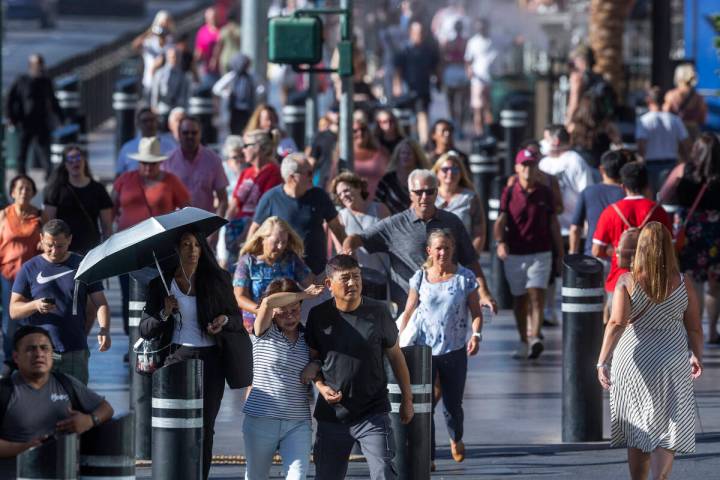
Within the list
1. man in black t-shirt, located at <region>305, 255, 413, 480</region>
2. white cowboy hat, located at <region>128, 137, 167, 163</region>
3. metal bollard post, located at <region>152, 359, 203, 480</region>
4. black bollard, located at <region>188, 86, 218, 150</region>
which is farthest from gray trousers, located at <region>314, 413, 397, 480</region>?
black bollard, located at <region>188, 86, 218, 150</region>

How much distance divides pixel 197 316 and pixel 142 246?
0.43 metres

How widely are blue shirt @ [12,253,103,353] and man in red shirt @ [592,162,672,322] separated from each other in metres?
3.49

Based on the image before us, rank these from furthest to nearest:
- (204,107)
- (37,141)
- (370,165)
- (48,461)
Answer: (204,107)
(37,141)
(370,165)
(48,461)

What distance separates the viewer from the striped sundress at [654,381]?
1033cm

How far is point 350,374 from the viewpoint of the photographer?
9.61 metres

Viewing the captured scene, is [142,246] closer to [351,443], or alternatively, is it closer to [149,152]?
[351,443]

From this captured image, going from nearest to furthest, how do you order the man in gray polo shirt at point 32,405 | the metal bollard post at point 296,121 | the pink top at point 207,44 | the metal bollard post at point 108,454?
the metal bollard post at point 108,454 < the man in gray polo shirt at point 32,405 < the metal bollard post at point 296,121 < the pink top at point 207,44

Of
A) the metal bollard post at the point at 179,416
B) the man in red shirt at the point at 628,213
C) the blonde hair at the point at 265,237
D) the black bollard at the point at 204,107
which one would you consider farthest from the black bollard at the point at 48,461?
the black bollard at the point at 204,107

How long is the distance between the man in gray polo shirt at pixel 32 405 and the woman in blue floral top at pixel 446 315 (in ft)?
9.05

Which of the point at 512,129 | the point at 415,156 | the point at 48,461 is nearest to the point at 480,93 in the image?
the point at 512,129

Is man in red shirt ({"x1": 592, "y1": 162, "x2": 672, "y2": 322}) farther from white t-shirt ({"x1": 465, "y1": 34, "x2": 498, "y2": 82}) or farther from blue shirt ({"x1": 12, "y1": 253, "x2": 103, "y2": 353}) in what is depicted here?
white t-shirt ({"x1": 465, "y1": 34, "x2": 498, "y2": 82})

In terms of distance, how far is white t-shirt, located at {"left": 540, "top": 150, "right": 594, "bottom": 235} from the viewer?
Result: 1622 centimetres

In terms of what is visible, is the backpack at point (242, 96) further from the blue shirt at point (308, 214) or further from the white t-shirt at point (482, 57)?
the blue shirt at point (308, 214)

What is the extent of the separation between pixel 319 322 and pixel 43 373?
1451mm
